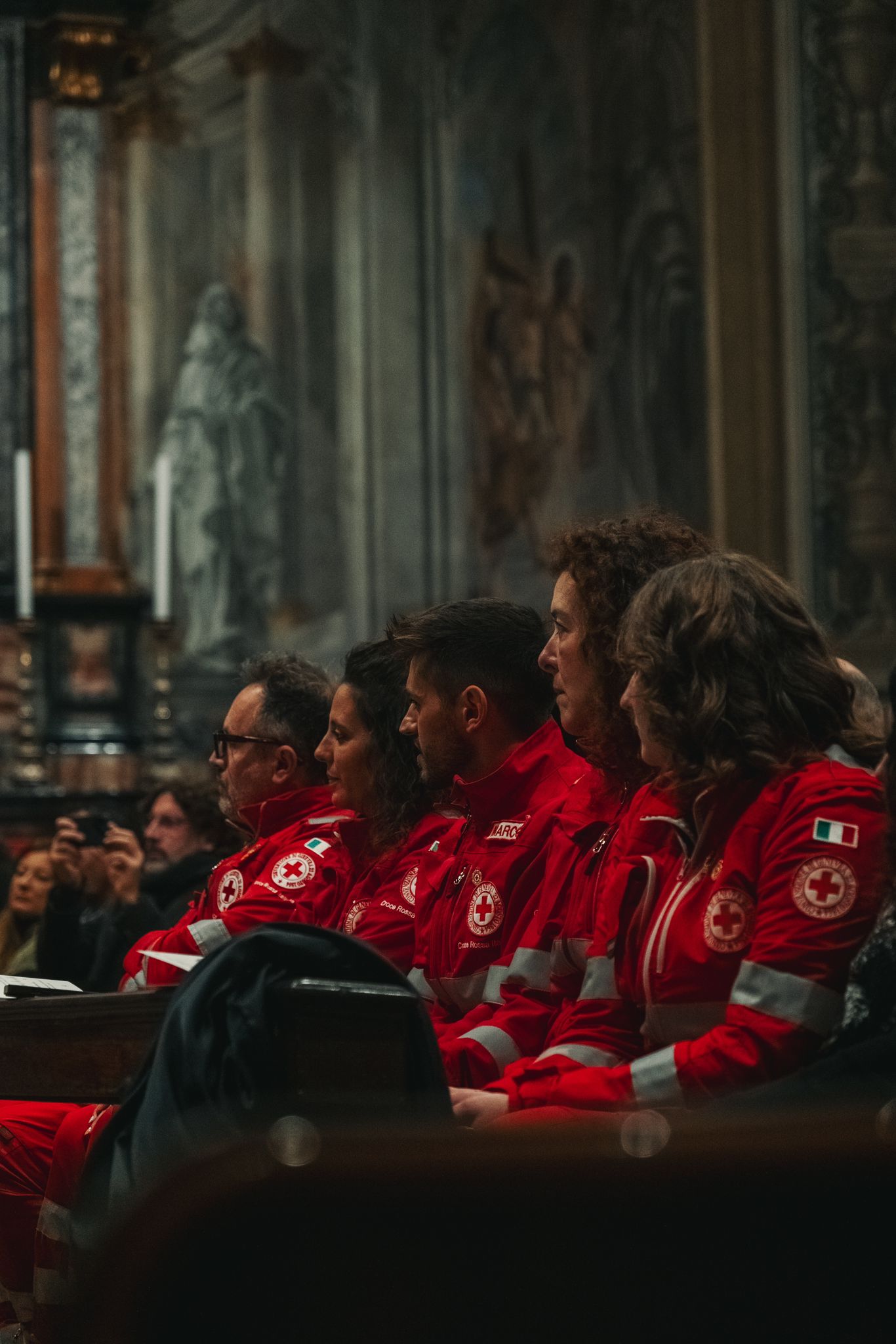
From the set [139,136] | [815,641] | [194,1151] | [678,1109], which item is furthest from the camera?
[139,136]

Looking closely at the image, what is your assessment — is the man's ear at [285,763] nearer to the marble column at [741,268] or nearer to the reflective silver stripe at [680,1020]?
the reflective silver stripe at [680,1020]

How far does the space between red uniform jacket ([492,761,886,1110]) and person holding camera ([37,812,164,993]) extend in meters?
2.88

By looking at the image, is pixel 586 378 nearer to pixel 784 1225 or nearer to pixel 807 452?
pixel 807 452

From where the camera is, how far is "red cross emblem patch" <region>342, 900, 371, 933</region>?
386 centimetres

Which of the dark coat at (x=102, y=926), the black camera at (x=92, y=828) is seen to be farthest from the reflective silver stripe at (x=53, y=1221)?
the black camera at (x=92, y=828)

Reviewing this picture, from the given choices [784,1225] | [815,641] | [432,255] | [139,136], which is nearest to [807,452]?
[432,255]

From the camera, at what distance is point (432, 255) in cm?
994

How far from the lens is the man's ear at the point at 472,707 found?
3.60 metres

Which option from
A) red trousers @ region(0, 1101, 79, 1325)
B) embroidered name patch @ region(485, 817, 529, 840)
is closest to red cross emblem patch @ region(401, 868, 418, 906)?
embroidered name patch @ region(485, 817, 529, 840)

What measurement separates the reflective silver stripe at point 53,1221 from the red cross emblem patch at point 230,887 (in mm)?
801

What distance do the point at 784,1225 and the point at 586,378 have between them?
895 centimetres

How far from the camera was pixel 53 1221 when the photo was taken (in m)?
3.53

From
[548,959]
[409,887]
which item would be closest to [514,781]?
[409,887]

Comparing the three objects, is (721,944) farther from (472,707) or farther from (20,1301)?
(20,1301)
